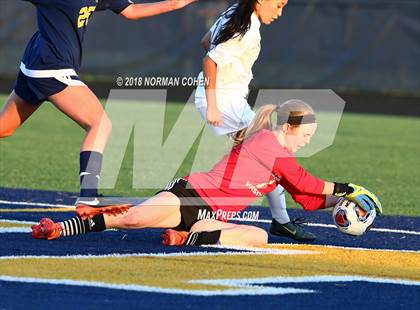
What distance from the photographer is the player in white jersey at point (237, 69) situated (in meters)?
8.43

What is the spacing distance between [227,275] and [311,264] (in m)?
0.78

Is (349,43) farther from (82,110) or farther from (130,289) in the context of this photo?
(130,289)

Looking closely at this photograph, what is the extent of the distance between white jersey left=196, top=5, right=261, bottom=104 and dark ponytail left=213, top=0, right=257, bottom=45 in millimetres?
33

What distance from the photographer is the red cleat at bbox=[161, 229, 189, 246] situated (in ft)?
25.3

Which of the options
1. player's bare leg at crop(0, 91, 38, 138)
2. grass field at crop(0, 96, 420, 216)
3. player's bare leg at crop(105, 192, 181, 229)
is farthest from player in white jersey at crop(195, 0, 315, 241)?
grass field at crop(0, 96, 420, 216)

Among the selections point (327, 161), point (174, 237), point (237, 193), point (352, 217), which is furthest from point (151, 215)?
A: point (327, 161)

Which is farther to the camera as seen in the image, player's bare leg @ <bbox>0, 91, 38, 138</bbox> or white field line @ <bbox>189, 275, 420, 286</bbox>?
player's bare leg @ <bbox>0, 91, 38, 138</bbox>

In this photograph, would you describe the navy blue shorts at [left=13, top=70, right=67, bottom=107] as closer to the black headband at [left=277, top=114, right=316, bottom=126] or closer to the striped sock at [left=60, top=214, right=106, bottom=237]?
the striped sock at [left=60, top=214, right=106, bottom=237]

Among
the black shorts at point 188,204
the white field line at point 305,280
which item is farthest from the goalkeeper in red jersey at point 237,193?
the white field line at point 305,280

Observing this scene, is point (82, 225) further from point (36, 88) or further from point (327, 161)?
point (327, 161)

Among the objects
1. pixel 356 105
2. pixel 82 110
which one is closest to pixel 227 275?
pixel 82 110

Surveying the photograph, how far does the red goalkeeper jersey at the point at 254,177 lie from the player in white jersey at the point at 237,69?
0.87ft

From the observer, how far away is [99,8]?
8.81 m

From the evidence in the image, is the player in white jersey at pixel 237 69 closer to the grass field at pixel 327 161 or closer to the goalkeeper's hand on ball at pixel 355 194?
the goalkeeper's hand on ball at pixel 355 194
